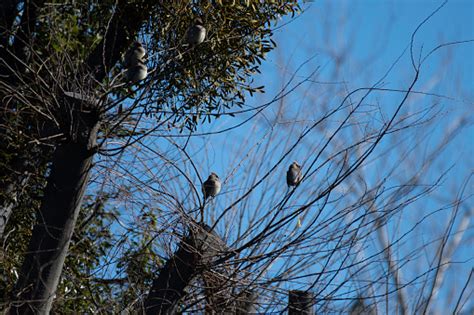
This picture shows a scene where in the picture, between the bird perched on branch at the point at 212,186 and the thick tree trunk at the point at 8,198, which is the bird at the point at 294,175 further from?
the thick tree trunk at the point at 8,198

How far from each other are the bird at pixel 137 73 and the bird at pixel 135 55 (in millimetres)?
34

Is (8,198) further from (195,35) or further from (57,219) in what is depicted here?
(195,35)

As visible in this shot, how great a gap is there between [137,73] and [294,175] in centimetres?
76

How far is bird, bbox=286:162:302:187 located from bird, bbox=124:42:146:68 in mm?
765

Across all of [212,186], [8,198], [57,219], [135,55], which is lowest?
[57,219]

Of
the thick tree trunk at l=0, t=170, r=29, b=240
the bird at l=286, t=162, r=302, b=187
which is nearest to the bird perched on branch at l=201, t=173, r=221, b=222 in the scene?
the bird at l=286, t=162, r=302, b=187

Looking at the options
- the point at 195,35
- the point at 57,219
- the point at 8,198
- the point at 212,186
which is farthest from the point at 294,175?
the point at 8,198

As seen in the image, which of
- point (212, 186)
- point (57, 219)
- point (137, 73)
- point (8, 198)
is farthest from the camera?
point (8, 198)

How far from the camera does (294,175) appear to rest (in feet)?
12.5

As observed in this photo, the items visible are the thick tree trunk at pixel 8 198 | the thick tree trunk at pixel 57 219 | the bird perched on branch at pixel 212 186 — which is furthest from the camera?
the thick tree trunk at pixel 8 198

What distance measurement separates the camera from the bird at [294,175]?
380 cm

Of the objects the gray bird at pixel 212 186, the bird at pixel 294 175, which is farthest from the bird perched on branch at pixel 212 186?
the bird at pixel 294 175

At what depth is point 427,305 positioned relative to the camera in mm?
3773

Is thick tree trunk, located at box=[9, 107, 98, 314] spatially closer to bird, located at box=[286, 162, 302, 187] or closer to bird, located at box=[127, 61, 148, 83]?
bird, located at box=[127, 61, 148, 83]
